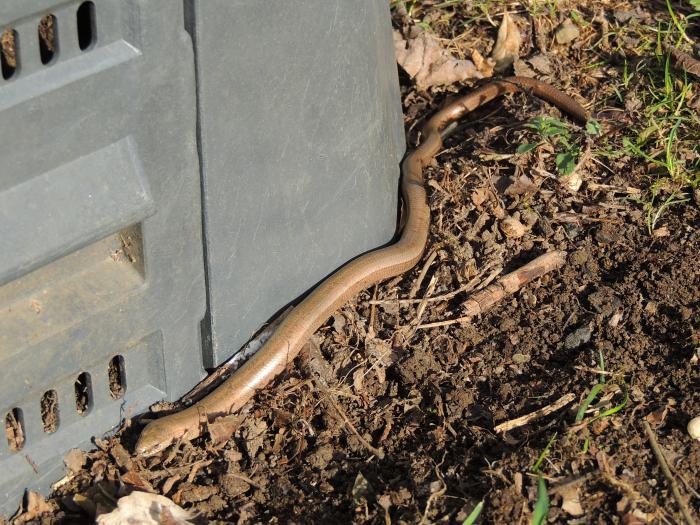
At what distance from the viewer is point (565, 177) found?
12.1ft

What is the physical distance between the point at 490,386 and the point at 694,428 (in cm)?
66

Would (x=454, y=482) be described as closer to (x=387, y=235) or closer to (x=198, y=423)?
(x=198, y=423)

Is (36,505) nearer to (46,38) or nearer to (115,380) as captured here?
(115,380)

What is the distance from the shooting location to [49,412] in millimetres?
2936

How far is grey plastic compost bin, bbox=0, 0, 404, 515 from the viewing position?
7.62 feet

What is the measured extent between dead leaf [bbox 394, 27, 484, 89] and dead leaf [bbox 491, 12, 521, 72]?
0.16 metres

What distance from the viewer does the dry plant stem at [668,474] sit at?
2436mm

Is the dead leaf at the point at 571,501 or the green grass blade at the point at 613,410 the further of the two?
the green grass blade at the point at 613,410

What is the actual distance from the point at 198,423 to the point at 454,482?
0.91m

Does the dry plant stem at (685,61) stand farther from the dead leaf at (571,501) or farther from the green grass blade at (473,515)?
the green grass blade at (473,515)

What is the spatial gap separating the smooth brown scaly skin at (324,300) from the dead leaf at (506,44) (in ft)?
1.05

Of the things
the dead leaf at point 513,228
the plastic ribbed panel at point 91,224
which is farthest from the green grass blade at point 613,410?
the plastic ribbed panel at point 91,224

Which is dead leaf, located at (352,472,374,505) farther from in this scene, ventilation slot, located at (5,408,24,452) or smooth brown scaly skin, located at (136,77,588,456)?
ventilation slot, located at (5,408,24,452)

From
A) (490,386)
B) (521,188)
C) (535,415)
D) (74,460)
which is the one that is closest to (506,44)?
(521,188)
